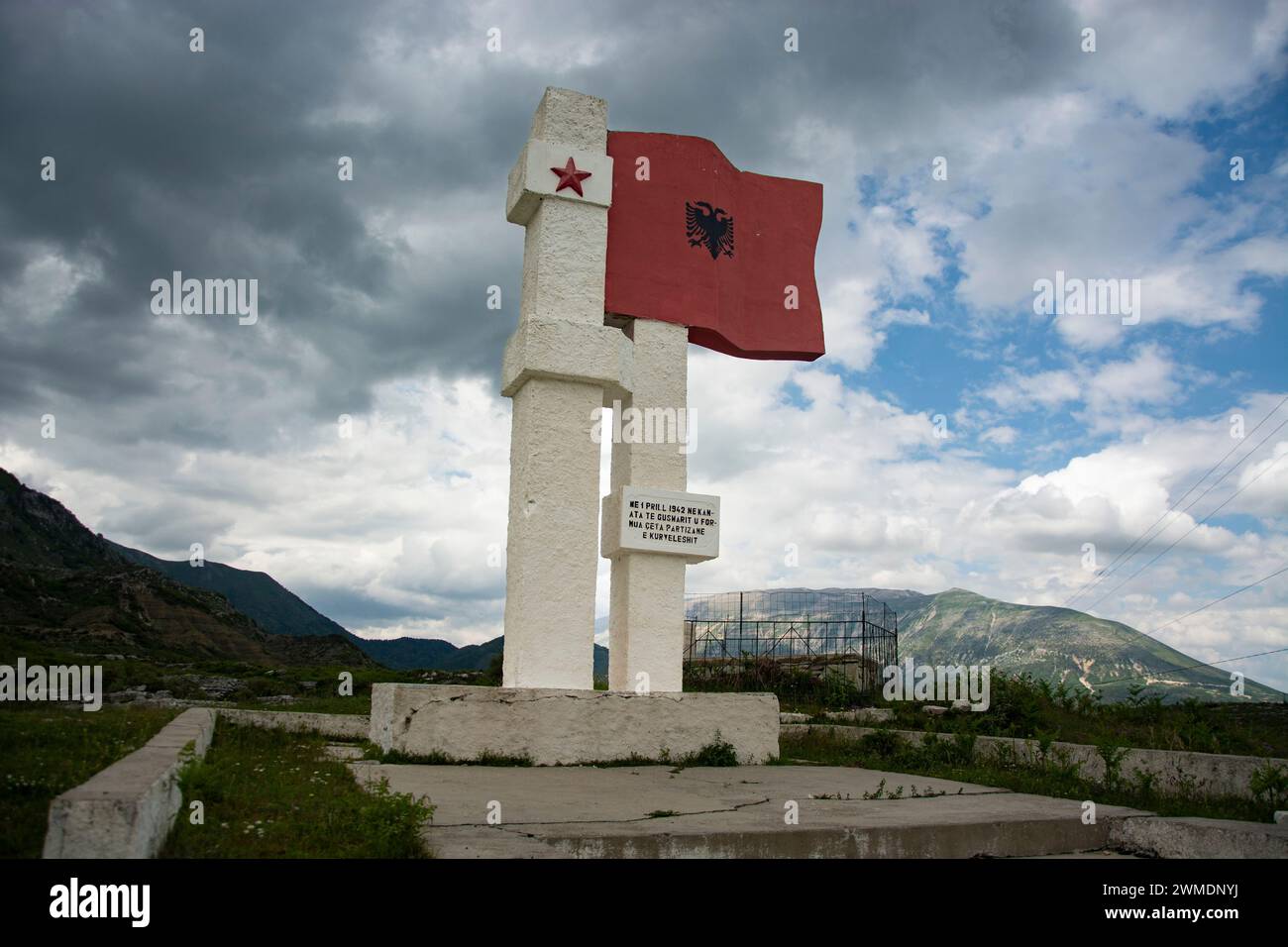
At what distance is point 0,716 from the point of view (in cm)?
694

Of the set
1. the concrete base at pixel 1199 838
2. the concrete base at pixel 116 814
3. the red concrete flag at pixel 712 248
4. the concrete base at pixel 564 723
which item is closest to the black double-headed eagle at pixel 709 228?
the red concrete flag at pixel 712 248

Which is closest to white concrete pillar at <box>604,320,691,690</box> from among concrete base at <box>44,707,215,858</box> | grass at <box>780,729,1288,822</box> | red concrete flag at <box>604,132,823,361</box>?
red concrete flag at <box>604,132,823,361</box>

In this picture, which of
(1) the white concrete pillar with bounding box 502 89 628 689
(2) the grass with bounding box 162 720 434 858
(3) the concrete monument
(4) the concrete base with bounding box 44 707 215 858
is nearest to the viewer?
(4) the concrete base with bounding box 44 707 215 858

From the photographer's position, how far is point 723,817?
4.73 meters

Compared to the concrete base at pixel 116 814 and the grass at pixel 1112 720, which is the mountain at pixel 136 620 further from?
the concrete base at pixel 116 814

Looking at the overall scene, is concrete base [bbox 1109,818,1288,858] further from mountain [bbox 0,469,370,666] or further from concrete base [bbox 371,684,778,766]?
mountain [bbox 0,469,370,666]

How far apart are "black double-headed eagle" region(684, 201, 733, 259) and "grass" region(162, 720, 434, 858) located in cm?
620

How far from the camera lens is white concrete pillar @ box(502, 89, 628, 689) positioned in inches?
324

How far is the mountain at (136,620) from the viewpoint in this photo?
24.9 m

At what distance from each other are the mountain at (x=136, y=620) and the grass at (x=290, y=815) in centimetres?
2002

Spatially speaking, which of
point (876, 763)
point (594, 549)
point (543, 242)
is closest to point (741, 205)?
point (543, 242)

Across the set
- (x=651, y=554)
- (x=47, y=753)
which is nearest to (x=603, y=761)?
(x=651, y=554)

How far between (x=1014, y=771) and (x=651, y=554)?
3.63 m
